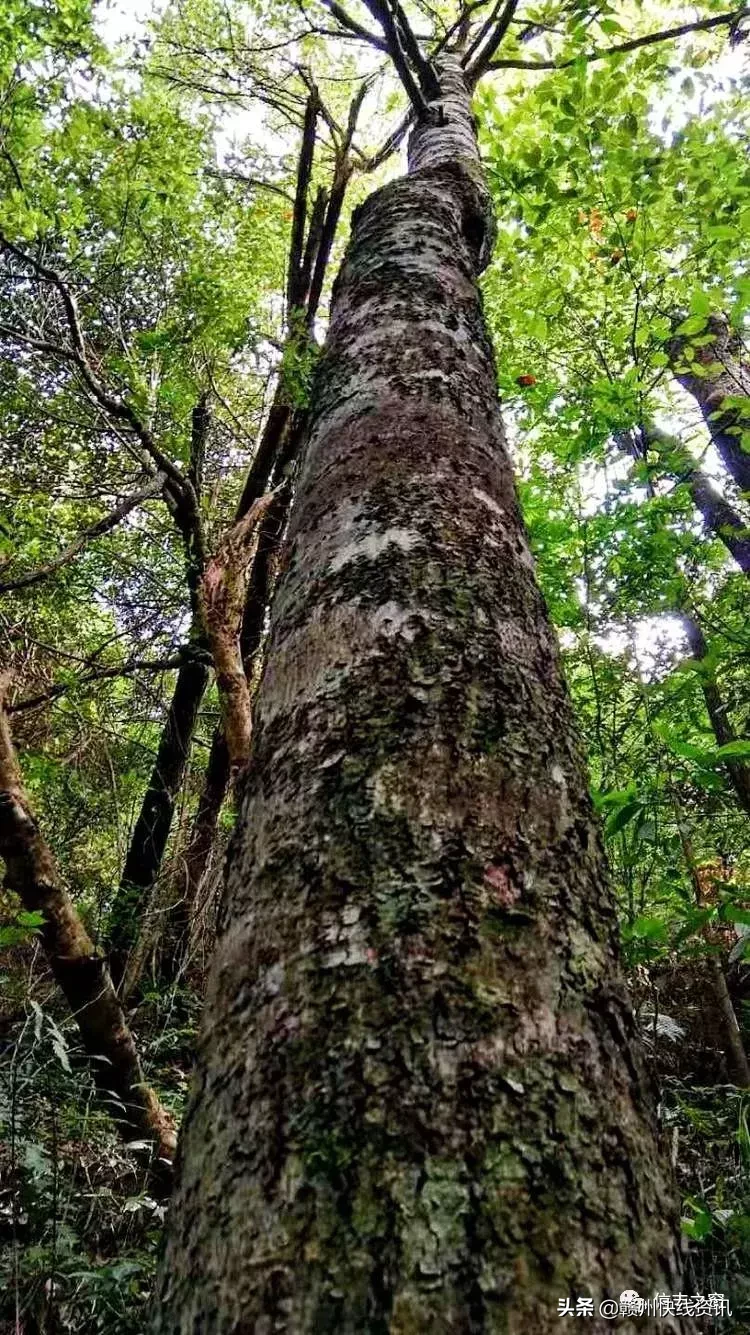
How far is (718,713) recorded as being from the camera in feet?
12.7

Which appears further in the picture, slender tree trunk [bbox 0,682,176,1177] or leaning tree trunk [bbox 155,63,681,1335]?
slender tree trunk [bbox 0,682,176,1177]

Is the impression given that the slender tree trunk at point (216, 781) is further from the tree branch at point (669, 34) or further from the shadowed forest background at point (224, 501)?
the tree branch at point (669, 34)

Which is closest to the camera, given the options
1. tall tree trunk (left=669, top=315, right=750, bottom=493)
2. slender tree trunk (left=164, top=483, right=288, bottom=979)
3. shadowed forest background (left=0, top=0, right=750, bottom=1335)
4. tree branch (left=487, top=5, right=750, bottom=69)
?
shadowed forest background (left=0, top=0, right=750, bottom=1335)

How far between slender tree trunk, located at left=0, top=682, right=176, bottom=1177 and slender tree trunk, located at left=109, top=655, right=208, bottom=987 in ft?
4.55

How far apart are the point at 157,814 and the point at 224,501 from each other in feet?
10.2

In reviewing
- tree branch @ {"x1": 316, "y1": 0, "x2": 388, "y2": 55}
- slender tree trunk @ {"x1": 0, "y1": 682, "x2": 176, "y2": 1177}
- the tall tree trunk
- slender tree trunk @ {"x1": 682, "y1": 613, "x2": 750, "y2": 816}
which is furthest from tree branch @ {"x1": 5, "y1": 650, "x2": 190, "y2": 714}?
the tall tree trunk

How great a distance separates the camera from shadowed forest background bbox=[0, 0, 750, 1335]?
288cm

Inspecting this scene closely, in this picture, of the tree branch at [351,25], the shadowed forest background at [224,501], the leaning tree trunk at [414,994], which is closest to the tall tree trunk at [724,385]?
the shadowed forest background at [224,501]

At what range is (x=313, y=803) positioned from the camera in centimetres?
78

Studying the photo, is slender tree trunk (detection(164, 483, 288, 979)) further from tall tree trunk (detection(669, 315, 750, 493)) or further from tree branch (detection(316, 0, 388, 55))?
tall tree trunk (detection(669, 315, 750, 493))

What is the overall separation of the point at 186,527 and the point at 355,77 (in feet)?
16.3

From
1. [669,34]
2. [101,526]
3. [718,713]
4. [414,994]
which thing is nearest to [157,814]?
[101,526]

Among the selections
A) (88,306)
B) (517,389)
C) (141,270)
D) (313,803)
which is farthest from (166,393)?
(313,803)

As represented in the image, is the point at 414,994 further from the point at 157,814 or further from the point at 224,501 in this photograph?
the point at 224,501
